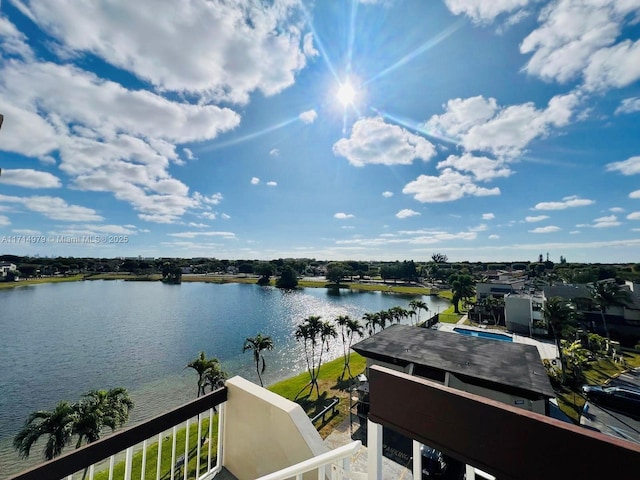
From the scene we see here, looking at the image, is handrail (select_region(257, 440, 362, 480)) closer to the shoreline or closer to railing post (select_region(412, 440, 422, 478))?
railing post (select_region(412, 440, 422, 478))

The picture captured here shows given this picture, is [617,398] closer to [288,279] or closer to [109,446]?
[109,446]

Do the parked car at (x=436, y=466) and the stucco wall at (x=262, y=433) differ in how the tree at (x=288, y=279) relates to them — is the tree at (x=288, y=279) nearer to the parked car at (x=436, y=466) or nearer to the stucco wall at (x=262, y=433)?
the parked car at (x=436, y=466)

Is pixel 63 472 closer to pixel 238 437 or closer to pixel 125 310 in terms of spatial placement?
pixel 238 437

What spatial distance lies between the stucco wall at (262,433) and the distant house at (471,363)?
8.20 meters

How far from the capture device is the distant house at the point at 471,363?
30.7 ft

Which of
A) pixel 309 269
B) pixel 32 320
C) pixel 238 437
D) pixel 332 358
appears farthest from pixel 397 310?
pixel 309 269

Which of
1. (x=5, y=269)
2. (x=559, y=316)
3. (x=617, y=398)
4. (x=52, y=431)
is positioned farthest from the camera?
(x=5, y=269)

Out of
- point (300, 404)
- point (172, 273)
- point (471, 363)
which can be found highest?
point (172, 273)

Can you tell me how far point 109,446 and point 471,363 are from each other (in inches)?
457

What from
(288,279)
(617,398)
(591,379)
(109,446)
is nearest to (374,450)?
(109,446)

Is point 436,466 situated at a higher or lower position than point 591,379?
higher

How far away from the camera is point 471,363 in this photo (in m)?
10.7

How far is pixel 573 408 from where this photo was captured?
511 inches

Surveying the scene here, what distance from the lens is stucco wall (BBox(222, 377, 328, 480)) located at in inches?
91.3
